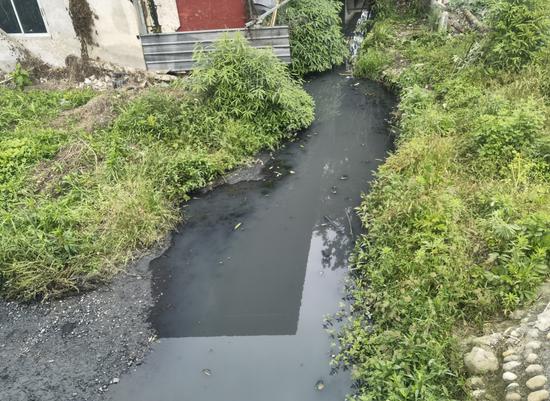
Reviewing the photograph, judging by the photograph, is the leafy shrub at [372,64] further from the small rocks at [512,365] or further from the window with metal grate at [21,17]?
the small rocks at [512,365]

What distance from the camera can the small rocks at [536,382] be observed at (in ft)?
11.2

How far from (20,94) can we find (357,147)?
7.37m

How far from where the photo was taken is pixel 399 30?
12188 mm

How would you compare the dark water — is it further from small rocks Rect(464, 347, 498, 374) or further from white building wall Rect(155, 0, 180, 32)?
white building wall Rect(155, 0, 180, 32)

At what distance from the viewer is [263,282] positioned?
18.7 feet

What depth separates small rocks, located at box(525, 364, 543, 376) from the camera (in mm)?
3527

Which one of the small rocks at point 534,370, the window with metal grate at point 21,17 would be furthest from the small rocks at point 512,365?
the window with metal grate at point 21,17

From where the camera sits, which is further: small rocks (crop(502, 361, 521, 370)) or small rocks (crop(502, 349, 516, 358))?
→ small rocks (crop(502, 349, 516, 358))

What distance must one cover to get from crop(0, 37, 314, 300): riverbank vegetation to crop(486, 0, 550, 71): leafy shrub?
145 inches

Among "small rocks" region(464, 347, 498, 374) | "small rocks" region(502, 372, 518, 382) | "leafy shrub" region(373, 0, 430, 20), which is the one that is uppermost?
"leafy shrub" region(373, 0, 430, 20)

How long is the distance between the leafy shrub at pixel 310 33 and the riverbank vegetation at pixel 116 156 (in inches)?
100

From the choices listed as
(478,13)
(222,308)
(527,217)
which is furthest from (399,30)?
(222,308)

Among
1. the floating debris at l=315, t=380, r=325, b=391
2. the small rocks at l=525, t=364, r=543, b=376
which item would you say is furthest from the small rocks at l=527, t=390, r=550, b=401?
→ the floating debris at l=315, t=380, r=325, b=391

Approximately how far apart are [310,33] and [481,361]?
9177 mm
